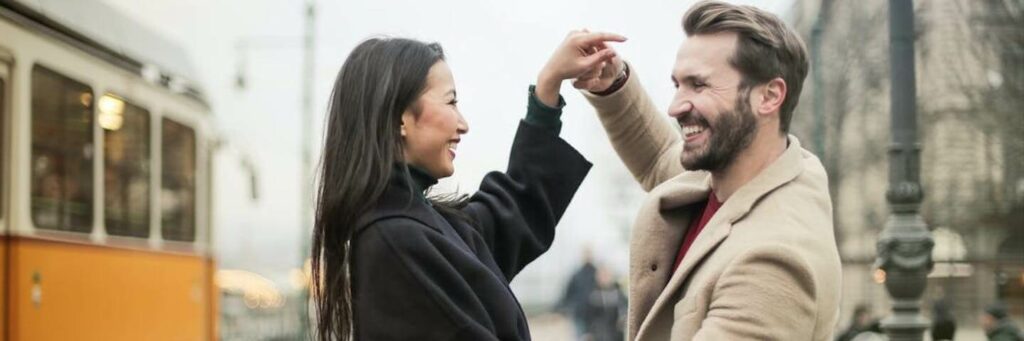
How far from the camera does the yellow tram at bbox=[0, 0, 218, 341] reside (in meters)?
9.25

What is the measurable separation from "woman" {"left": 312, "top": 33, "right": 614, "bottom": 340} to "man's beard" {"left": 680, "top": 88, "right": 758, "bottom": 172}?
1.11ft

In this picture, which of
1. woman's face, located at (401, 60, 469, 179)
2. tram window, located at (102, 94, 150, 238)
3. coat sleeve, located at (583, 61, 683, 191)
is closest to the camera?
woman's face, located at (401, 60, 469, 179)

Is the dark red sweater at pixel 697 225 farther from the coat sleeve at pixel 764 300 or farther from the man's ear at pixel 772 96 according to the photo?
the coat sleeve at pixel 764 300

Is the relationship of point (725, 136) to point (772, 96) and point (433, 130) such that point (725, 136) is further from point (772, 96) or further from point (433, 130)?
point (433, 130)

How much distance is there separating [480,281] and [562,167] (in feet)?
1.95

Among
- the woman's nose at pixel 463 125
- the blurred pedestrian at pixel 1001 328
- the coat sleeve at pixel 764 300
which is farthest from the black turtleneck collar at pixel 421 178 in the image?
the blurred pedestrian at pixel 1001 328

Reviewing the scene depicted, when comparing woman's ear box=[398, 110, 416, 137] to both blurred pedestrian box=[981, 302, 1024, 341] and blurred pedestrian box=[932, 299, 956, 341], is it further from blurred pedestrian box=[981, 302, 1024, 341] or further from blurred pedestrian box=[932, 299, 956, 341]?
blurred pedestrian box=[932, 299, 956, 341]

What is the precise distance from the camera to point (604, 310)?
24406 mm

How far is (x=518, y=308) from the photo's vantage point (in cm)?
290

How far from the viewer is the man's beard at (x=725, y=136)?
288 centimetres

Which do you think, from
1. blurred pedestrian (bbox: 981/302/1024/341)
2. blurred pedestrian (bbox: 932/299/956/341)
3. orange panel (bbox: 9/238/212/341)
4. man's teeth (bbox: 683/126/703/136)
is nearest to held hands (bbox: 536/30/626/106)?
man's teeth (bbox: 683/126/703/136)

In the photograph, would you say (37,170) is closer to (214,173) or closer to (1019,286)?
(214,173)

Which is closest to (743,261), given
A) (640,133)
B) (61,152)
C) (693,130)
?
(693,130)

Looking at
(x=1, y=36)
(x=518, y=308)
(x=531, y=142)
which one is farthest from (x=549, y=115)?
(x=1, y=36)
